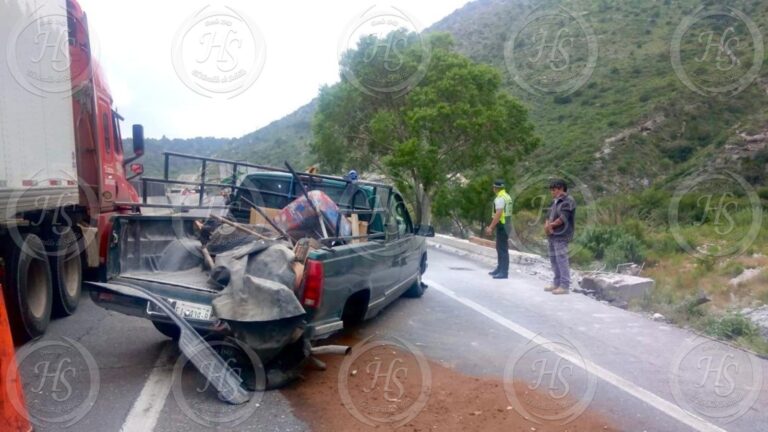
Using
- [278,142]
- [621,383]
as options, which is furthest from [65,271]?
[278,142]

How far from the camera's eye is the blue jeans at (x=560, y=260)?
10529 mm

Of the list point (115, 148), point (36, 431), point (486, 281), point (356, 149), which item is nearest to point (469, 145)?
point (356, 149)

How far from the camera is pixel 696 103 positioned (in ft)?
127

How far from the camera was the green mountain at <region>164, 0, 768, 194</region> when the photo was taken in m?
34.3

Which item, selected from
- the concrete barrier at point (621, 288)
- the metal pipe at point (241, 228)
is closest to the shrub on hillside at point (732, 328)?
the concrete barrier at point (621, 288)

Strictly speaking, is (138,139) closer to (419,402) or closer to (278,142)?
(419,402)

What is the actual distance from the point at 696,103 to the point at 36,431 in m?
40.1

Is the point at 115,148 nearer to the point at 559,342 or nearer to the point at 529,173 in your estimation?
the point at 559,342

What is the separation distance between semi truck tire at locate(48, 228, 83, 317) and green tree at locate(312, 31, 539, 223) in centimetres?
1805

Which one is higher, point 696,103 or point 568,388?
point 696,103

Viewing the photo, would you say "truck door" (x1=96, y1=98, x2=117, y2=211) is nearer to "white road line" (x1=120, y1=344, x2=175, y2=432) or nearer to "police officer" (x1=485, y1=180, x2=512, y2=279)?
"white road line" (x1=120, y1=344, x2=175, y2=432)

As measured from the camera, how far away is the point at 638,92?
41281mm

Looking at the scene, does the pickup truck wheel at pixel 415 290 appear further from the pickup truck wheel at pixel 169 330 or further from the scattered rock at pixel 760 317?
the scattered rock at pixel 760 317

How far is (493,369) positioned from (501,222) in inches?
226
